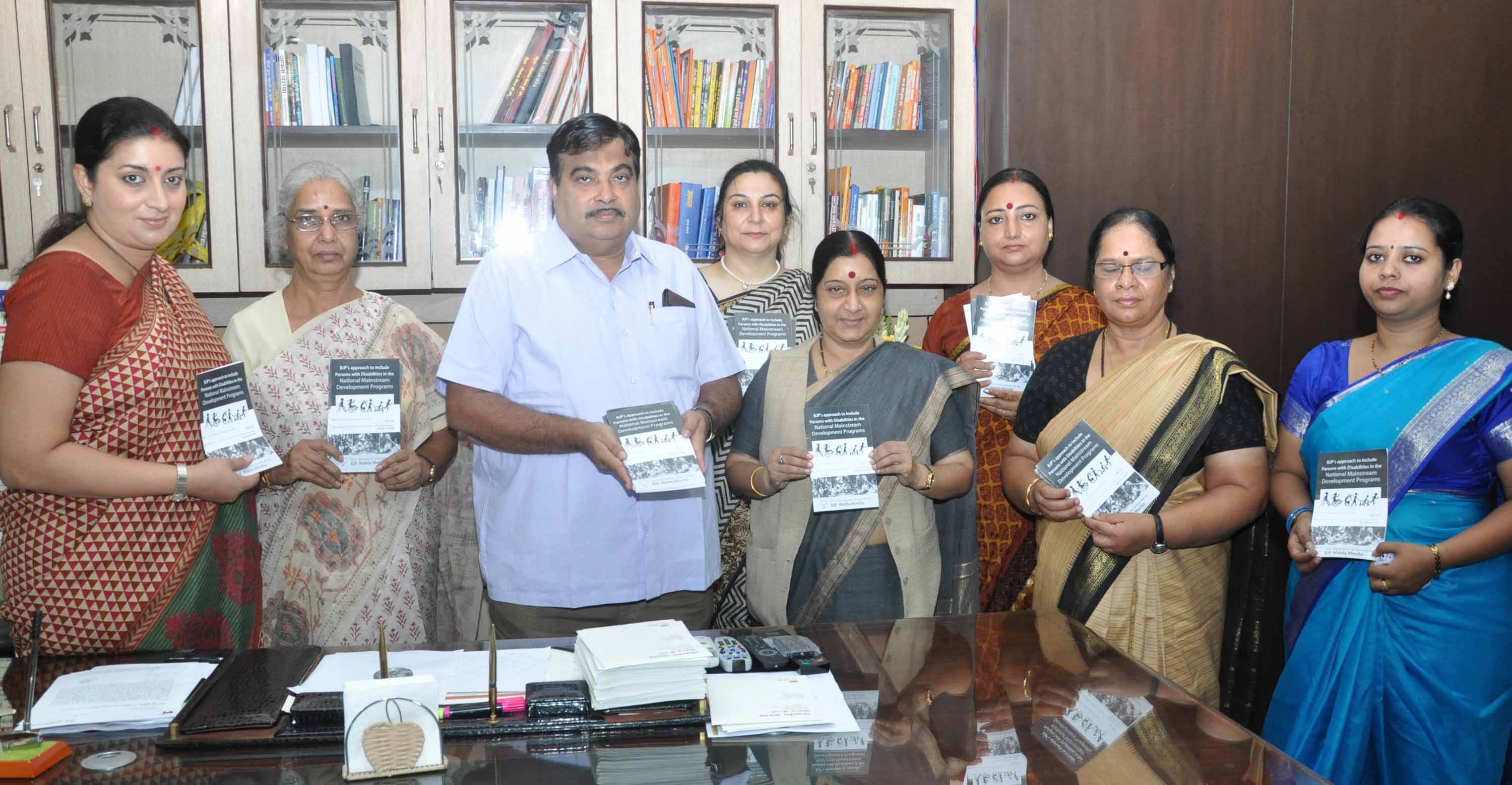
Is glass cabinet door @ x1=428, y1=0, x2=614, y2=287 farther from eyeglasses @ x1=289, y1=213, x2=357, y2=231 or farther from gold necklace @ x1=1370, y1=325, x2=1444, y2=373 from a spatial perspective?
gold necklace @ x1=1370, y1=325, x2=1444, y2=373

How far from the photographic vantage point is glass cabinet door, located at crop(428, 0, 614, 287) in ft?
11.0

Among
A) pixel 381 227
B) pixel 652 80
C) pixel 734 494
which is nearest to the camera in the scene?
pixel 734 494

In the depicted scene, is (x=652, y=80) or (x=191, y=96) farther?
(x=652, y=80)

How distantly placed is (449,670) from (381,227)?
6.82 ft

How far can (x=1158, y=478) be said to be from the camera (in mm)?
2316

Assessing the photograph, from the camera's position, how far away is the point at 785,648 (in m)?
1.76

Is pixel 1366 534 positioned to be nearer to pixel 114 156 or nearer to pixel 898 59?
pixel 898 59

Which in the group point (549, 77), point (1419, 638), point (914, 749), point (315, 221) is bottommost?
point (1419, 638)

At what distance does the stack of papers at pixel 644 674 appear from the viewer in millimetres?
1496

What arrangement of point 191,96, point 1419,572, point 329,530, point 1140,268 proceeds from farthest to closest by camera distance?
point 191,96
point 329,530
point 1140,268
point 1419,572

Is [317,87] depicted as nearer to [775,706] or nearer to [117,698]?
[117,698]

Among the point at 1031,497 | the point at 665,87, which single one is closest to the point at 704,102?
the point at 665,87

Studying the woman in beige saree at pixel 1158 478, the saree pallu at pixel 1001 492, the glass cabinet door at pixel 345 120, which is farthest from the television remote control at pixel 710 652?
the glass cabinet door at pixel 345 120

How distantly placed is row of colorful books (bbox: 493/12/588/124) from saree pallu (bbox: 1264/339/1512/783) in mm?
2440
